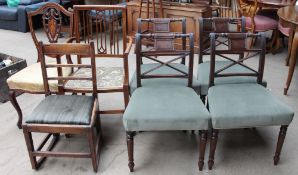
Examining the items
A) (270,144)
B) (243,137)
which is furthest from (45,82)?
(270,144)

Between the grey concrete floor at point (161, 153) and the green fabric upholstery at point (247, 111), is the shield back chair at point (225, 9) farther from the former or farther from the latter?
the green fabric upholstery at point (247, 111)

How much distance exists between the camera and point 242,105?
1.92 m

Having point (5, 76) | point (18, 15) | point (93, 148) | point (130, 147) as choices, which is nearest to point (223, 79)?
point (130, 147)

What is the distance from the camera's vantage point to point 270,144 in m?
2.31

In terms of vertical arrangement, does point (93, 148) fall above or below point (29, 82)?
below

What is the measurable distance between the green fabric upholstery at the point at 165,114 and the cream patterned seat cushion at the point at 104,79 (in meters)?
0.38

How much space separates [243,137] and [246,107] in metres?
0.59

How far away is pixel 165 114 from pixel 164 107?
0.07 m

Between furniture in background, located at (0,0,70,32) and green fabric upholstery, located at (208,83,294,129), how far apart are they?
3892mm

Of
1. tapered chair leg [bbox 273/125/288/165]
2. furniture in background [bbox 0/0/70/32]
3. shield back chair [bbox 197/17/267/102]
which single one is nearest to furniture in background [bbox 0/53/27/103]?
shield back chair [bbox 197/17/267/102]

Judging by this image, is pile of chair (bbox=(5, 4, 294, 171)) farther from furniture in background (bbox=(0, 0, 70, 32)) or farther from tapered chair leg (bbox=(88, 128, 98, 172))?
furniture in background (bbox=(0, 0, 70, 32))

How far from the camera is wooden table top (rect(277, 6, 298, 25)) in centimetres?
264

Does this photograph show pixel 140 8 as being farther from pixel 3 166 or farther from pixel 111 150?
pixel 3 166

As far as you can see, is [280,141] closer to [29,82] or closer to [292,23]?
[292,23]
